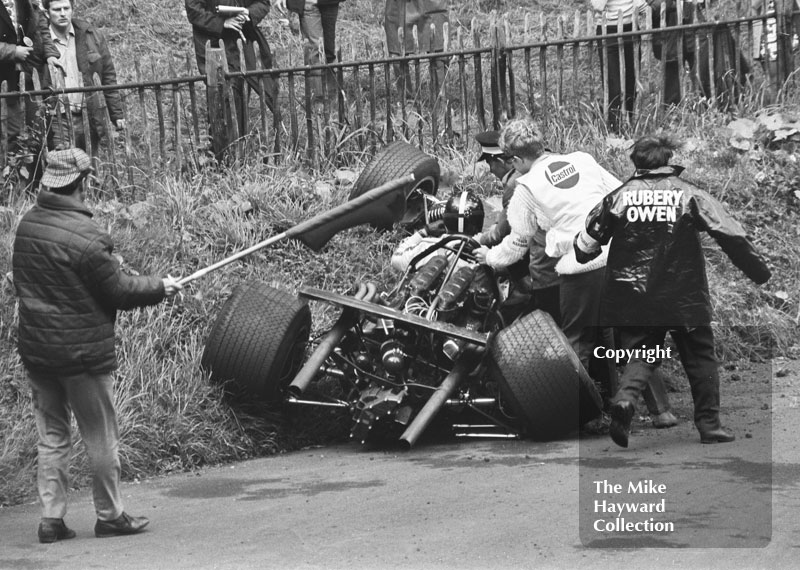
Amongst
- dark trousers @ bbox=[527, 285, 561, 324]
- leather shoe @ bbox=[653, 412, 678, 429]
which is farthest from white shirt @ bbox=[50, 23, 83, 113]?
leather shoe @ bbox=[653, 412, 678, 429]

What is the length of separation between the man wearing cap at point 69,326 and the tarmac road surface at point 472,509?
0.93ft

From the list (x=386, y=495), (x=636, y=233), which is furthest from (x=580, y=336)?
(x=386, y=495)

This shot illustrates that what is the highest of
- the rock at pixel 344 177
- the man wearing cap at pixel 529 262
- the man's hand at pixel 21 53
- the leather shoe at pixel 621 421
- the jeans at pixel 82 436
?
the man's hand at pixel 21 53

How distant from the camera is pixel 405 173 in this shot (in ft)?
34.1

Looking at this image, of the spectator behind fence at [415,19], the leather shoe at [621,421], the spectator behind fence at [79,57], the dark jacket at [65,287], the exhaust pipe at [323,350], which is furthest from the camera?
the spectator behind fence at [415,19]

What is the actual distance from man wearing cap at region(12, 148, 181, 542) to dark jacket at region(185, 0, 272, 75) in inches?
240

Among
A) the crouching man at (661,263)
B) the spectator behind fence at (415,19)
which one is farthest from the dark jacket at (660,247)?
the spectator behind fence at (415,19)

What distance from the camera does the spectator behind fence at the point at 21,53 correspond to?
36.7ft

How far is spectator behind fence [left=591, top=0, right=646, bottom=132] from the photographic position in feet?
41.8

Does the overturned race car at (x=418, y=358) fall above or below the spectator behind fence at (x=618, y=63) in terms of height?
below

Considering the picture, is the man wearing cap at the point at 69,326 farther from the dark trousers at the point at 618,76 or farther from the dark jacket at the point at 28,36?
the dark trousers at the point at 618,76

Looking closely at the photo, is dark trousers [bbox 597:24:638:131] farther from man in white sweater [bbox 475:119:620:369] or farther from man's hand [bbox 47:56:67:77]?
man's hand [bbox 47:56:67:77]

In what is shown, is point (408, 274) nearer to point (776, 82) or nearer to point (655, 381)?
point (655, 381)

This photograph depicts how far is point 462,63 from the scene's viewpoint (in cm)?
1221
